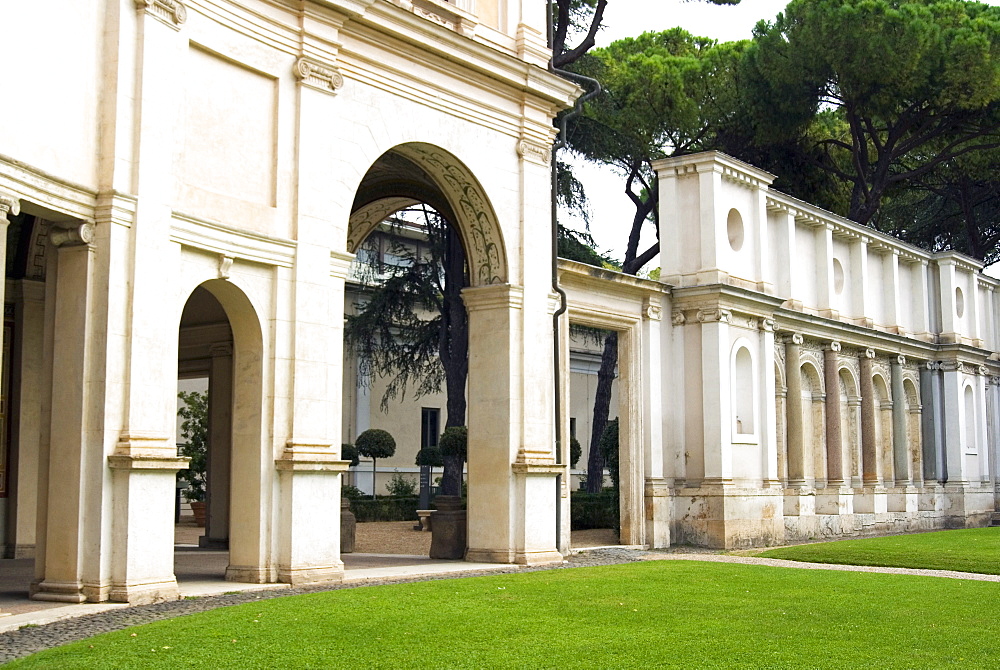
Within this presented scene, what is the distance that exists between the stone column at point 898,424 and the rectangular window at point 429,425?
1721cm

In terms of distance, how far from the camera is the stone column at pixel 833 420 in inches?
1023

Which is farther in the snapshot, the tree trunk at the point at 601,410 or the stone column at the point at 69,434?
the tree trunk at the point at 601,410

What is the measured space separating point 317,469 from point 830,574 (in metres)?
6.51

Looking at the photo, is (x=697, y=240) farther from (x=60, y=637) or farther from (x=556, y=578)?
(x=60, y=637)

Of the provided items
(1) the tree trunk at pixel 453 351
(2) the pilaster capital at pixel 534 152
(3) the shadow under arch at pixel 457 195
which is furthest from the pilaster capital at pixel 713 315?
(1) the tree trunk at pixel 453 351

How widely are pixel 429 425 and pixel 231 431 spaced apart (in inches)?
992

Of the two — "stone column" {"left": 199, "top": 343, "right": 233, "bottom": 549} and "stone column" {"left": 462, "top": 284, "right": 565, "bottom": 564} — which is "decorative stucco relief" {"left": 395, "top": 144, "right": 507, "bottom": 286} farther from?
"stone column" {"left": 199, "top": 343, "right": 233, "bottom": 549}

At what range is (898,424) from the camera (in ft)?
95.2

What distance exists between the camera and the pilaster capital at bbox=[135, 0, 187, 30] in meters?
12.0

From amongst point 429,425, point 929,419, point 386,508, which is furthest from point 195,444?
point 929,419

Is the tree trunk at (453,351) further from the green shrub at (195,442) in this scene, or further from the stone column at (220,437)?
the stone column at (220,437)

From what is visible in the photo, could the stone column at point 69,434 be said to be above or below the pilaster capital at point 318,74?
below

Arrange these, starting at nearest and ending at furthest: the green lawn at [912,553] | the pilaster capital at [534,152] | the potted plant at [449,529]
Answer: the green lawn at [912,553], the pilaster capital at [534,152], the potted plant at [449,529]

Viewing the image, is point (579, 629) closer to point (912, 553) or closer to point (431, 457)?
point (912, 553)
